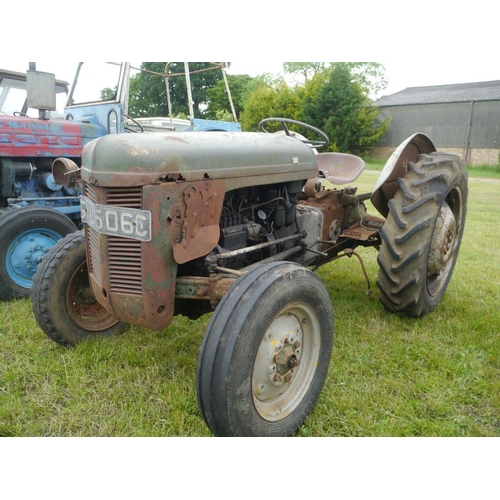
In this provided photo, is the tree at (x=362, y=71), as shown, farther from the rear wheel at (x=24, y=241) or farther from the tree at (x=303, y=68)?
the rear wheel at (x=24, y=241)

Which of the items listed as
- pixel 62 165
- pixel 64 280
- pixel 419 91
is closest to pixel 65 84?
pixel 62 165

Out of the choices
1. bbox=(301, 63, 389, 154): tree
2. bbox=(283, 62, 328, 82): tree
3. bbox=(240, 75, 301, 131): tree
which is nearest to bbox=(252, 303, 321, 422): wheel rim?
bbox=(301, 63, 389, 154): tree

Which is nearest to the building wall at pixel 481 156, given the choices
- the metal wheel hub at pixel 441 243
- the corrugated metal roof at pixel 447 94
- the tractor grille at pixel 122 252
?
the corrugated metal roof at pixel 447 94

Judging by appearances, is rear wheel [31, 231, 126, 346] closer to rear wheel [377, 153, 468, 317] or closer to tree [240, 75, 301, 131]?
rear wheel [377, 153, 468, 317]

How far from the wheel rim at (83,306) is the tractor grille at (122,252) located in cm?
74

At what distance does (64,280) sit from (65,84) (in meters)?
4.36

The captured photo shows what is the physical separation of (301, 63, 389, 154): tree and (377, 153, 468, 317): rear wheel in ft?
67.6

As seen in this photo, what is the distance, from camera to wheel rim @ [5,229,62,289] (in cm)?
369

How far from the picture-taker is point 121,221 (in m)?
2.05

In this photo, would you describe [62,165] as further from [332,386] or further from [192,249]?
[332,386]

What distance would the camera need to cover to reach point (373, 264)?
500 centimetres

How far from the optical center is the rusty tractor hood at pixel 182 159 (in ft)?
6.48

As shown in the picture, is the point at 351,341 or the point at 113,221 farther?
the point at 351,341

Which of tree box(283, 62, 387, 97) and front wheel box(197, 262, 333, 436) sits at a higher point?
tree box(283, 62, 387, 97)
